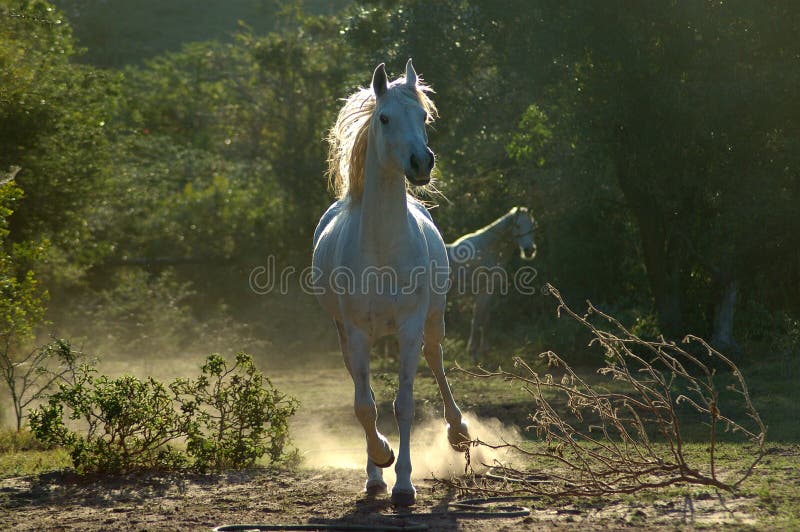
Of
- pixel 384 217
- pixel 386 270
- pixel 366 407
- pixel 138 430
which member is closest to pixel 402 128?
pixel 384 217

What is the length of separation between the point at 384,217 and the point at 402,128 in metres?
0.58

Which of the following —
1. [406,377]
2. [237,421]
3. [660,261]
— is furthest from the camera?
[660,261]

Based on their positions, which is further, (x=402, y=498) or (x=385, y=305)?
(x=385, y=305)

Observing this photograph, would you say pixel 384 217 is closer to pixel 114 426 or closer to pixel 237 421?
pixel 237 421

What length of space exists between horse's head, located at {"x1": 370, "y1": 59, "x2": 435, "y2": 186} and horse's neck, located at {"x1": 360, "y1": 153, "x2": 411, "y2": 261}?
11 centimetres

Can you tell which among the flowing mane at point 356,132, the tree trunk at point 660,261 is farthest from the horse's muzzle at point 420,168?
the tree trunk at point 660,261

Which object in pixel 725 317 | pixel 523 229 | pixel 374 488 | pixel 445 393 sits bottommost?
pixel 374 488

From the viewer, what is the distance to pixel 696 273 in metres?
13.7

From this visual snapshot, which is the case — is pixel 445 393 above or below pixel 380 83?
below

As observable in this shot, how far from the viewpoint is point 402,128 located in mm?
5387

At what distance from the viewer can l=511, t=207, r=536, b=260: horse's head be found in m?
14.6

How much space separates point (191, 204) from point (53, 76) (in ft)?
28.5

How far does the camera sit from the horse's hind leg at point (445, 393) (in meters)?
6.58

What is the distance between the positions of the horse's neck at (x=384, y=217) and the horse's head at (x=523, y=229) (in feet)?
29.8
